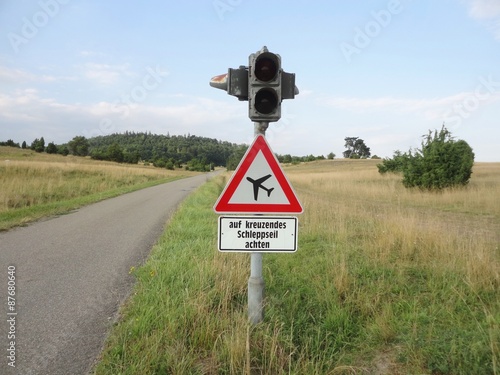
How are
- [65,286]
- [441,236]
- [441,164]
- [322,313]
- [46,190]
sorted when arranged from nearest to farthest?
1. [322,313]
2. [65,286]
3. [441,236]
4. [46,190]
5. [441,164]

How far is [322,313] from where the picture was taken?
148 inches

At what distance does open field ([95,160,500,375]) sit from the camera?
8.85 feet

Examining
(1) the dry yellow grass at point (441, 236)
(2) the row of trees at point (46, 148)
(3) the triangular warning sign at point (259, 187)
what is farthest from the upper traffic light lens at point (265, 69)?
(2) the row of trees at point (46, 148)

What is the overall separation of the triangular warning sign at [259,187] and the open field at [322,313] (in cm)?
107

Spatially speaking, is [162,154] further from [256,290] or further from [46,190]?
[256,290]

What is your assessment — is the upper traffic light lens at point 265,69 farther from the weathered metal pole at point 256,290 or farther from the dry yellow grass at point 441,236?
the dry yellow grass at point 441,236

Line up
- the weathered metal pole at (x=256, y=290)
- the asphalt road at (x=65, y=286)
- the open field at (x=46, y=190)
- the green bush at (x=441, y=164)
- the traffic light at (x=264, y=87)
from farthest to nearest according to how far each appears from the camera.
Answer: the green bush at (x=441, y=164)
the open field at (x=46, y=190)
the weathered metal pole at (x=256, y=290)
the traffic light at (x=264, y=87)
the asphalt road at (x=65, y=286)

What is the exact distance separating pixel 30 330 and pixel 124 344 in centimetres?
114

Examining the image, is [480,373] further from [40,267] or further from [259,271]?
[40,267]

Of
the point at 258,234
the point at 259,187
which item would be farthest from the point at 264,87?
the point at 258,234

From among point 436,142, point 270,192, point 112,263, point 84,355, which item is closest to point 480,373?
point 270,192

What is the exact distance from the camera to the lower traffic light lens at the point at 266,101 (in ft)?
9.92

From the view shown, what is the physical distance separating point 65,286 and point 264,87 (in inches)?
146

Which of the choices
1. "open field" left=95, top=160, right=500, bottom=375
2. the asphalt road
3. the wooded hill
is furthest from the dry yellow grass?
the wooded hill
